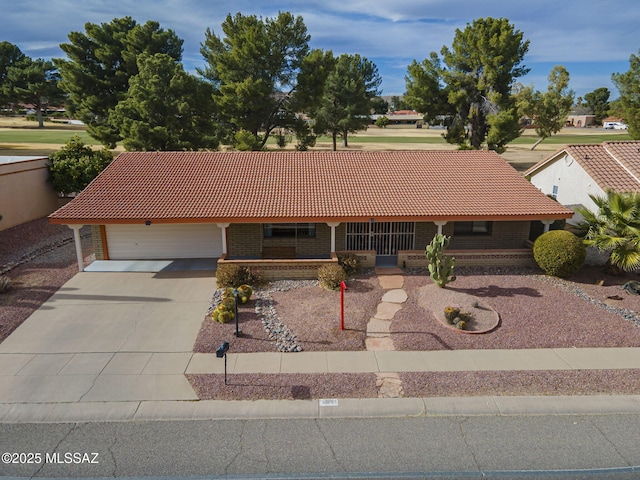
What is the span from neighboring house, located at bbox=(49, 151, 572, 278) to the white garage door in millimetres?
41

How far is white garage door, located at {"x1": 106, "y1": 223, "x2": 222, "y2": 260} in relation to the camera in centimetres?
1820

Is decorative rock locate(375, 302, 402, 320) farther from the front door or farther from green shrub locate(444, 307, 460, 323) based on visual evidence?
the front door

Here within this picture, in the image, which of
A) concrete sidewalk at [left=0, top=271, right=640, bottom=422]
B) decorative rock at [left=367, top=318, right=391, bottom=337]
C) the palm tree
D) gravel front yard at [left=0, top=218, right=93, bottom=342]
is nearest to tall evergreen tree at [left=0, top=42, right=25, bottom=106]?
gravel front yard at [left=0, top=218, right=93, bottom=342]

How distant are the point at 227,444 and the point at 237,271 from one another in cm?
778

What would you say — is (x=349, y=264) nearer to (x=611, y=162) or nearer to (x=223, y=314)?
(x=223, y=314)

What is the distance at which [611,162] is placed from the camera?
19859 millimetres

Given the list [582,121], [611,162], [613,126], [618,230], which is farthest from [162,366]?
[582,121]

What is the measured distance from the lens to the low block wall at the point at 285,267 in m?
15.9

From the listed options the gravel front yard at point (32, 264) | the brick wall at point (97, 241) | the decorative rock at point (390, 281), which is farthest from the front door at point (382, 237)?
the gravel front yard at point (32, 264)

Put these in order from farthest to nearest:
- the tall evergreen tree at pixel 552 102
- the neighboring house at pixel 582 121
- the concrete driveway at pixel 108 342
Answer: the neighboring house at pixel 582 121 < the tall evergreen tree at pixel 552 102 < the concrete driveway at pixel 108 342

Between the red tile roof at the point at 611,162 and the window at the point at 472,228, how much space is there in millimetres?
4885

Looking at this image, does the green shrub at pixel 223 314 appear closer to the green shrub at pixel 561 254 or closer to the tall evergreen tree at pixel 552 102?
the green shrub at pixel 561 254

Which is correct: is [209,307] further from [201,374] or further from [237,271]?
[201,374]

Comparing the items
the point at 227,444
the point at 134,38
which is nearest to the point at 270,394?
Result: the point at 227,444
